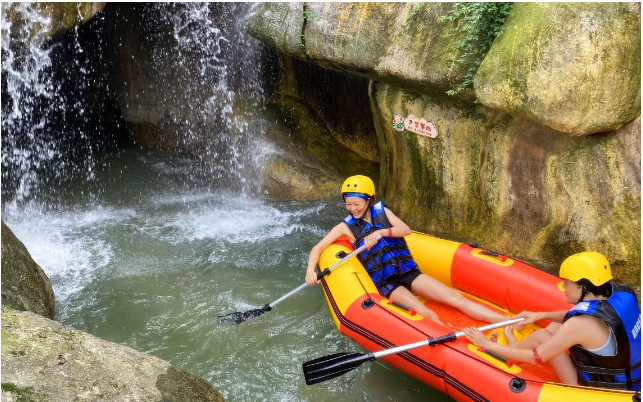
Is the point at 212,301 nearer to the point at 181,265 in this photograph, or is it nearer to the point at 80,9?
the point at 181,265

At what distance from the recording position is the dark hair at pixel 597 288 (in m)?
3.66

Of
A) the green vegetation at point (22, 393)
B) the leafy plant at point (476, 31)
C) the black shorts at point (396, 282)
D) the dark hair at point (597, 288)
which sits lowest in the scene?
the green vegetation at point (22, 393)

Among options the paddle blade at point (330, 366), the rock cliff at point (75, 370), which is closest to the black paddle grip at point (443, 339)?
the paddle blade at point (330, 366)

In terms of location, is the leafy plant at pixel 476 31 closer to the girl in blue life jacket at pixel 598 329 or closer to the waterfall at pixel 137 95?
the girl in blue life jacket at pixel 598 329

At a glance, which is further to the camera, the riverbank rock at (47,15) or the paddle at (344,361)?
the riverbank rock at (47,15)

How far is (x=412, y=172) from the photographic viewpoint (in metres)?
7.05

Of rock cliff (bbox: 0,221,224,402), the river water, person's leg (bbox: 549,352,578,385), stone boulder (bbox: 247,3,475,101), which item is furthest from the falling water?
stone boulder (bbox: 247,3,475,101)

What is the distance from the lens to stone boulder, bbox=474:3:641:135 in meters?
4.98

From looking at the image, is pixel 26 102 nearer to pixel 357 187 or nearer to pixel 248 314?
pixel 248 314

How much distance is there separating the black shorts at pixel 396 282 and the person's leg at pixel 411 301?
49 millimetres

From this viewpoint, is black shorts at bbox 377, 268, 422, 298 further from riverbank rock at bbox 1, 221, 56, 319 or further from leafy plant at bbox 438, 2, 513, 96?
riverbank rock at bbox 1, 221, 56, 319

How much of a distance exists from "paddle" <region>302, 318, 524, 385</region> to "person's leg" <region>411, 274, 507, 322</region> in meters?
0.48

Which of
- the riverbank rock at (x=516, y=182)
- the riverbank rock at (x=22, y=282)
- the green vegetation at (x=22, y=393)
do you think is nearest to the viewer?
the green vegetation at (x=22, y=393)

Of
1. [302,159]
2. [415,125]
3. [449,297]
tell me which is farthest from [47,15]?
[449,297]
